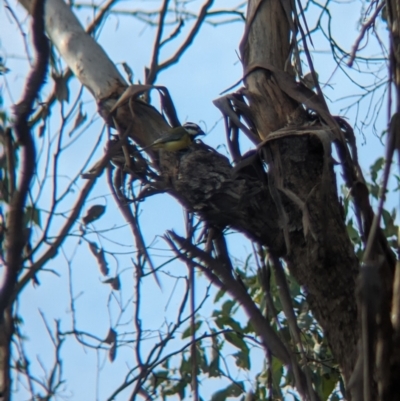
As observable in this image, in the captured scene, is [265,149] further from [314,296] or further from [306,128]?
[314,296]

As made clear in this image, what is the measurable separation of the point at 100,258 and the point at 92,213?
0.16m

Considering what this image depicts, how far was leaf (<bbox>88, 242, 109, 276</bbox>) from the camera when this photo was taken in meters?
2.75

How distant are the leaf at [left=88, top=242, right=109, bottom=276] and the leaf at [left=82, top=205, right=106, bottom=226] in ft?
0.29

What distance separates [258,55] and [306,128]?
1.53ft

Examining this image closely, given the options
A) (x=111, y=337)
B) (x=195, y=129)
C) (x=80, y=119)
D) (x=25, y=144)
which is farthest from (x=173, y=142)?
(x=25, y=144)

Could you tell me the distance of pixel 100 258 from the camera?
109 inches

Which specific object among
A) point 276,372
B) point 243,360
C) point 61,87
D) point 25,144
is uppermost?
point 61,87

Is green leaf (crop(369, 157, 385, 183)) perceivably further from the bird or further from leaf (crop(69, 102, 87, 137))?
leaf (crop(69, 102, 87, 137))

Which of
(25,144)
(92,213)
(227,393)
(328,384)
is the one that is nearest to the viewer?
(25,144)

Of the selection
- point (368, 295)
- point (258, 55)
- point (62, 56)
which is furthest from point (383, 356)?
point (62, 56)

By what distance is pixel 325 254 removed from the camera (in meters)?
2.05

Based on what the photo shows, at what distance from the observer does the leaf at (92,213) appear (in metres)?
2.79

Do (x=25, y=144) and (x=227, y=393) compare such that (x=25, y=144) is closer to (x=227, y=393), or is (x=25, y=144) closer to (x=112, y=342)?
(x=112, y=342)

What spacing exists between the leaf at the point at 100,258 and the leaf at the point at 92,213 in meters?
0.09
